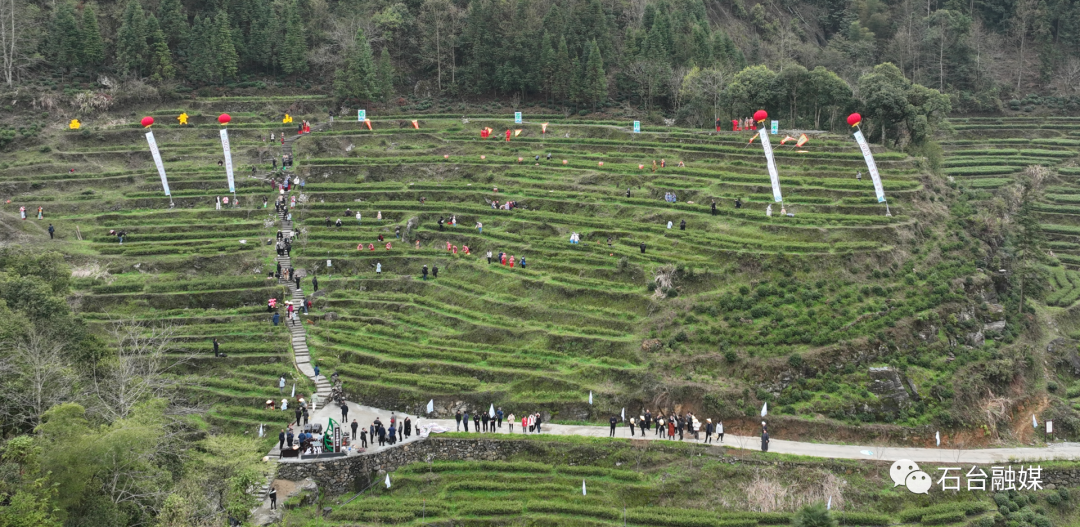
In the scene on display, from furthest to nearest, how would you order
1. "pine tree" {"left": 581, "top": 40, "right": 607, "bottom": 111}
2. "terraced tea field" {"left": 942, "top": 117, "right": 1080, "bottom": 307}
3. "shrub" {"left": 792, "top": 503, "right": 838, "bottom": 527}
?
"pine tree" {"left": 581, "top": 40, "right": 607, "bottom": 111} < "terraced tea field" {"left": 942, "top": 117, "right": 1080, "bottom": 307} < "shrub" {"left": 792, "top": 503, "right": 838, "bottom": 527}

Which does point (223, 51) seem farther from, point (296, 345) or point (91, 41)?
point (296, 345)

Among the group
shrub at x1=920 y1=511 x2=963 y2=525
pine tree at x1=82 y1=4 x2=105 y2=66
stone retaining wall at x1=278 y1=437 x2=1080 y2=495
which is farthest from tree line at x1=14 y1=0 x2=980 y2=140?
shrub at x1=920 y1=511 x2=963 y2=525

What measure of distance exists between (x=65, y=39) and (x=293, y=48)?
58.2 feet

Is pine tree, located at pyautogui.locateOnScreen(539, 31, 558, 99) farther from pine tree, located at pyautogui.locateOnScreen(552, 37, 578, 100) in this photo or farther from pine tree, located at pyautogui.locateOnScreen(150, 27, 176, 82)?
pine tree, located at pyautogui.locateOnScreen(150, 27, 176, 82)

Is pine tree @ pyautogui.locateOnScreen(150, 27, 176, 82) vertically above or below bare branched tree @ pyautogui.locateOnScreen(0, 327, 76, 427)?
above

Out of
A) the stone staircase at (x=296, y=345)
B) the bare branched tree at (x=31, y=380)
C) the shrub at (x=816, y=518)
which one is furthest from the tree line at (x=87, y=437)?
the shrub at (x=816, y=518)

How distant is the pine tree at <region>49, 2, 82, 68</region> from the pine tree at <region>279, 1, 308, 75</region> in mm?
15925

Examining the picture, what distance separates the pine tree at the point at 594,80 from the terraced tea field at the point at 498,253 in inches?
254

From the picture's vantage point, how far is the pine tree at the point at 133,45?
247 ft

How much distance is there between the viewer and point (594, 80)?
3007 inches

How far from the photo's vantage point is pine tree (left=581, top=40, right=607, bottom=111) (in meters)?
76.1

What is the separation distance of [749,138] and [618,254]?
17.8 m

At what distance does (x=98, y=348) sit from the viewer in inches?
1667

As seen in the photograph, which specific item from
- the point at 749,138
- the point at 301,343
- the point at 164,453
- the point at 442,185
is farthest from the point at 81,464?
the point at 749,138
